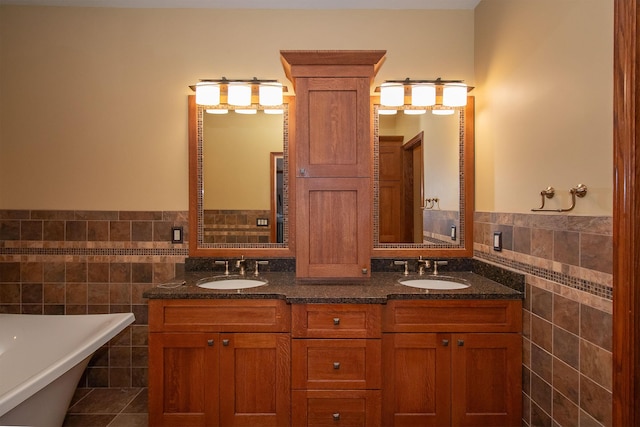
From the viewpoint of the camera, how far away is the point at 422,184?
276cm

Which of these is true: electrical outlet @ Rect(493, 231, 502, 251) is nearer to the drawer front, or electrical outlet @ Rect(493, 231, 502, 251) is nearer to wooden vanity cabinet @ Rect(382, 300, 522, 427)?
wooden vanity cabinet @ Rect(382, 300, 522, 427)

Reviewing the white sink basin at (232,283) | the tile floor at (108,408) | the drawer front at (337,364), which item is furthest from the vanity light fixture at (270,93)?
the tile floor at (108,408)

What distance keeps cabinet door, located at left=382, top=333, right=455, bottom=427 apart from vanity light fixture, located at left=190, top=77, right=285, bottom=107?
1691 mm

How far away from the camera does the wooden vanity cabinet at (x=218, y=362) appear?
2162mm

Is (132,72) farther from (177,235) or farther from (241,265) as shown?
(241,265)

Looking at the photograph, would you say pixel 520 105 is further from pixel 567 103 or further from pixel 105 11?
pixel 105 11

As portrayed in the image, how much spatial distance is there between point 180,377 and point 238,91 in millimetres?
1799

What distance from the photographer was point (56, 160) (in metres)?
2.74

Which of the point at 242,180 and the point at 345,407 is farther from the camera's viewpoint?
the point at 242,180

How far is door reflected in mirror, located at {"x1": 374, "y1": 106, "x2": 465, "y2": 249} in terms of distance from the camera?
2.74m

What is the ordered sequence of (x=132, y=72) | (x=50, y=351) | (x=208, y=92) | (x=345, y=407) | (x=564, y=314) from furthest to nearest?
(x=132, y=72), (x=208, y=92), (x=50, y=351), (x=345, y=407), (x=564, y=314)

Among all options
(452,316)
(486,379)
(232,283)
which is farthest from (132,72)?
(486,379)

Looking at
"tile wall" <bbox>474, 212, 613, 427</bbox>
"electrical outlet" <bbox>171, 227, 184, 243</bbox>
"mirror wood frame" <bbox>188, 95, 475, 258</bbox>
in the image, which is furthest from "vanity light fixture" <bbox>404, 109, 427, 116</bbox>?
"electrical outlet" <bbox>171, 227, 184, 243</bbox>

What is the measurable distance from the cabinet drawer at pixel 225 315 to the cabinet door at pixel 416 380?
653 mm
